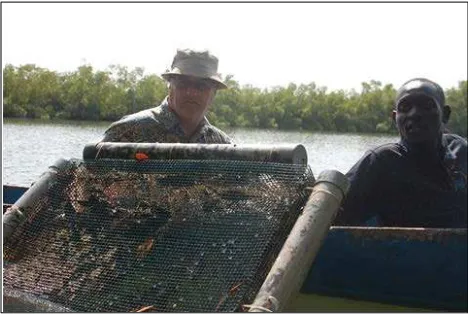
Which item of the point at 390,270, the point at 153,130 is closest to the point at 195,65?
the point at 153,130

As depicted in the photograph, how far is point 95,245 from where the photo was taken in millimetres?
2930

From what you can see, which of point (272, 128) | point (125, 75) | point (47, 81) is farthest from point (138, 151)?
point (272, 128)

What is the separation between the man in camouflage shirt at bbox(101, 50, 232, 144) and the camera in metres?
4.30

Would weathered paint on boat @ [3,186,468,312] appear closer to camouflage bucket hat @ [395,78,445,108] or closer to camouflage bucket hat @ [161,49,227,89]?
camouflage bucket hat @ [395,78,445,108]

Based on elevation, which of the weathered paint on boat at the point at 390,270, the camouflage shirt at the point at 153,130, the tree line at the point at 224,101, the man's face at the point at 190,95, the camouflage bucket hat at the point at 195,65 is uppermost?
the camouflage bucket hat at the point at 195,65

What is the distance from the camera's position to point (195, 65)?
4305mm

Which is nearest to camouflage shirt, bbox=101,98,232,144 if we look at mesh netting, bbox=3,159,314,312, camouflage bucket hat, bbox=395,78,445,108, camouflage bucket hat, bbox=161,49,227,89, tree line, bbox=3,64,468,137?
camouflage bucket hat, bbox=161,49,227,89

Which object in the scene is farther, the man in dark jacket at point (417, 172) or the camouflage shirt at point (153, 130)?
the camouflage shirt at point (153, 130)

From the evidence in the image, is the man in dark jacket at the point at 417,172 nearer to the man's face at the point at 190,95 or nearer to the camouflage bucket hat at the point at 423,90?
the camouflage bucket hat at the point at 423,90

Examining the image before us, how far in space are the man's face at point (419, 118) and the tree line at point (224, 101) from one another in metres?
27.0

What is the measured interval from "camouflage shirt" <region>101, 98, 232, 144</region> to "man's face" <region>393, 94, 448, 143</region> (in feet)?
4.87

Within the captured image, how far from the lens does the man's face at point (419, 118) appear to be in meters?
3.72

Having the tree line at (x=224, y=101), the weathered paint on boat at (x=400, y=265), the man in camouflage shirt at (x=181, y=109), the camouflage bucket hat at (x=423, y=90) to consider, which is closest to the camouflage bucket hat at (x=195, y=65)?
the man in camouflage shirt at (x=181, y=109)

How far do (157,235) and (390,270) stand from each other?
149 cm
